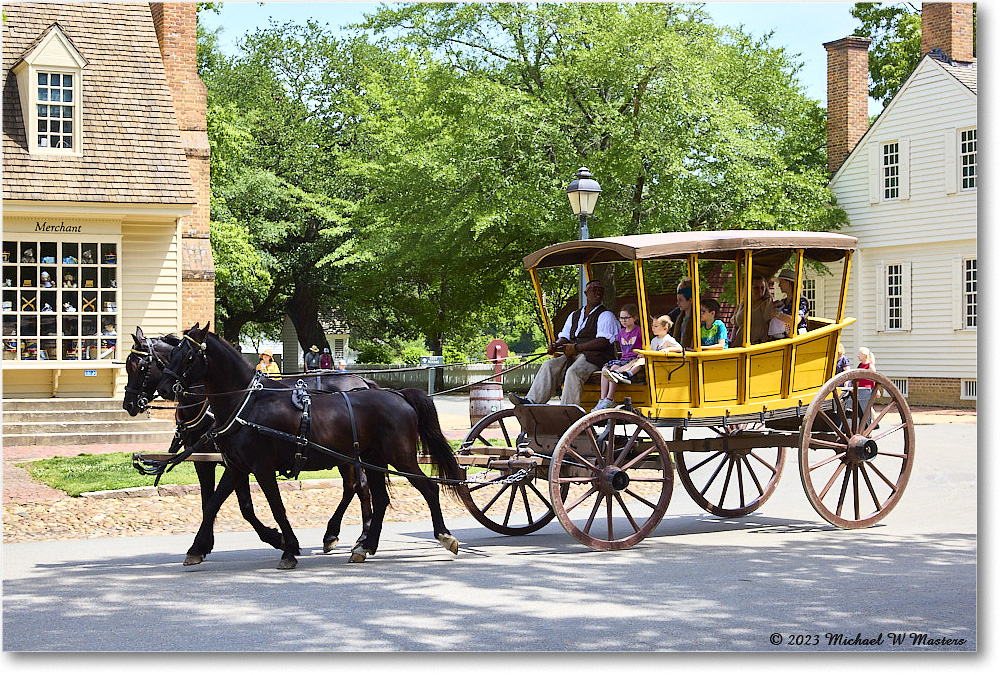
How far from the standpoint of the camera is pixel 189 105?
77.8ft

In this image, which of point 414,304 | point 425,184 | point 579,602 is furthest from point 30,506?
point 414,304

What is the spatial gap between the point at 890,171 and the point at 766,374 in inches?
862

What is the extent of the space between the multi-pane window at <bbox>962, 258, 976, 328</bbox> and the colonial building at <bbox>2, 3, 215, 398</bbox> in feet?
61.7

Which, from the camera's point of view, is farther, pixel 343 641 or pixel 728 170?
pixel 728 170

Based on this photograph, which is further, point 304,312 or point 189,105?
point 304,312

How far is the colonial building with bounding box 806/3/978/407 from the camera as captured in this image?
28.4 metres

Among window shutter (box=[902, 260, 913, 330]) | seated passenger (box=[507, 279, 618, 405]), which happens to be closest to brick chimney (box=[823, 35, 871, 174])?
window shutter (box=[902, 260, 913, 330])

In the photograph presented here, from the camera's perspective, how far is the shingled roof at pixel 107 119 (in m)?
19.8

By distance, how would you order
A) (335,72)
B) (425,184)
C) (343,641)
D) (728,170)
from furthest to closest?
(335,72)
(425,184)
(728,170)
(343,641)

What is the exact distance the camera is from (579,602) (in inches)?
302

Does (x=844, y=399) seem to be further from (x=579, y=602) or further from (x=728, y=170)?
(x=728, y=170)

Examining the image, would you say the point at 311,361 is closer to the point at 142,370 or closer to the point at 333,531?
the point at 333,531

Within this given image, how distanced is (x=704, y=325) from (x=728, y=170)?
17.6 meters

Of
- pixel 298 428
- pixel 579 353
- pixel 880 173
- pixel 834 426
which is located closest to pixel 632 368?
pixel 579 353
